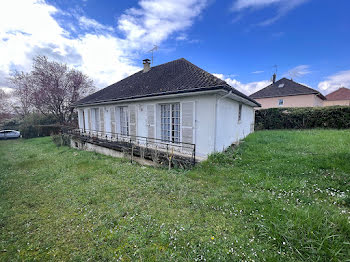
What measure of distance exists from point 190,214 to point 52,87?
24.3 m

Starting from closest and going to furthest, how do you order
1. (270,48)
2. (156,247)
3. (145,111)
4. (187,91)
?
(156,247) < (187,91) < (145,111) < (270,48)

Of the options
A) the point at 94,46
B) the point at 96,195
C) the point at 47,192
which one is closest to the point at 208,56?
the point at 94,46

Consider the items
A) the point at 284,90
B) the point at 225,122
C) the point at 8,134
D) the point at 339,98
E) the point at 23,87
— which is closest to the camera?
the point at 225,122

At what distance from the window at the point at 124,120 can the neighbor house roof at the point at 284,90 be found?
22.5m

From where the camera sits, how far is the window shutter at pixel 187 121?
6503mm

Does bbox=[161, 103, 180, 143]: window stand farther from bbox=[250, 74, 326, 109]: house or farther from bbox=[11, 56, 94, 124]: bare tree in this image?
bbox=[250, 74, 326, 109]: house

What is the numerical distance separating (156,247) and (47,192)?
15.0ft

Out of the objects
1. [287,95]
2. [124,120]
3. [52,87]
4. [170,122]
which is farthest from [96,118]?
[287,95]

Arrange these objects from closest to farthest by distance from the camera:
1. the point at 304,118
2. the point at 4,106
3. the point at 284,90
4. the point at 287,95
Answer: the point at 304,118 → the point at 287,95 → the point at 284,90 → the point at 4,106

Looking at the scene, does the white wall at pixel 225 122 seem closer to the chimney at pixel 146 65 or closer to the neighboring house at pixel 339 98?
the chimney at pixel 146 65

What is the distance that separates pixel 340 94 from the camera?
33.6m

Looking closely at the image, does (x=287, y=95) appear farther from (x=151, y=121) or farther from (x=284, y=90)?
(x=151, y=121)

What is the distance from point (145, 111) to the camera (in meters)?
8.45

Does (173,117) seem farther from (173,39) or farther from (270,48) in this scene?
(270,48)
